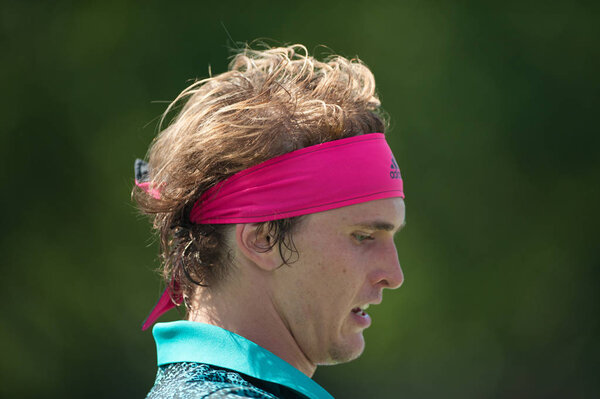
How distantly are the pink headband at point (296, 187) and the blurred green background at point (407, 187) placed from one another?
3712 millimetres

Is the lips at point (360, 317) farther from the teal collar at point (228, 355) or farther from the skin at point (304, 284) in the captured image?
the teal collar at point (228, 355)

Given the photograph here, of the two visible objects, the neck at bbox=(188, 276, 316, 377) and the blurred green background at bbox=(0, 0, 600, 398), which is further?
the blurred green background at bbox=(0, 0, 600, 398)

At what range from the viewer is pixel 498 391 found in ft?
20.5

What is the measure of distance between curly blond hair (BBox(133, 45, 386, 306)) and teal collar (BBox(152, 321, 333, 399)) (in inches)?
8.1

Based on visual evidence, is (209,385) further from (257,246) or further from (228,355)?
(257,246)

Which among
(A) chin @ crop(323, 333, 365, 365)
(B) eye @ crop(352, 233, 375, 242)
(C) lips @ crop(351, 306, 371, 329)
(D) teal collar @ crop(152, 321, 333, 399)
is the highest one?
(B) eye @ crop(352, 233, 375, 242)

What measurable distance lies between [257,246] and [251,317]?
8.2 inches

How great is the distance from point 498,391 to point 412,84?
2813 millimetres

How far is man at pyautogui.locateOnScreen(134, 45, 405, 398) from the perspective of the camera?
2.09m

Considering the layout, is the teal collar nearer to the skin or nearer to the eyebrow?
the skin

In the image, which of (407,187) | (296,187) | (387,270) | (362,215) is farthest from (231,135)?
(407,187)

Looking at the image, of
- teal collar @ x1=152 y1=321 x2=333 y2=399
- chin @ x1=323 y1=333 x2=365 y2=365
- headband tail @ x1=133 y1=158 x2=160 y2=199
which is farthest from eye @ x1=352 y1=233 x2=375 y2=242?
headband tail @ x1=133 y1=158 x2=160 y2=199

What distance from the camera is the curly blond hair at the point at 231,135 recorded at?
2.12 metres

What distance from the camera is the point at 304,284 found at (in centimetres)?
210
